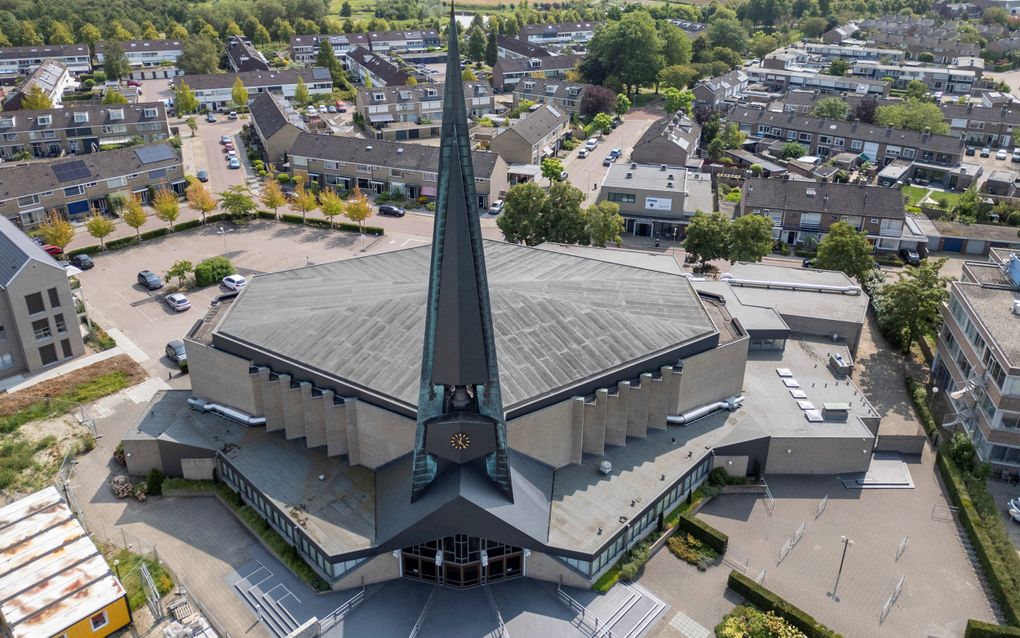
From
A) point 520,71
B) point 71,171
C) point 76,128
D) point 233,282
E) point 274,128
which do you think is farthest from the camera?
point 520,71

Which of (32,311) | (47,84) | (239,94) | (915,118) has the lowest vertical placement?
(32,311)

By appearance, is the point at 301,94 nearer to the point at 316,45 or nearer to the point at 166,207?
the point at 316,45

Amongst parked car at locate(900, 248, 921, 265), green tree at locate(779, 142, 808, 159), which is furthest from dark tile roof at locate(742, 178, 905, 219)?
green tree at locate(779, 142, 808, 159)

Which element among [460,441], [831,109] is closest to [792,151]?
[831,109]

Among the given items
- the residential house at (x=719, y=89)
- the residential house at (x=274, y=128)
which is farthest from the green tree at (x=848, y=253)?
the residential house at (x=719, y=89)

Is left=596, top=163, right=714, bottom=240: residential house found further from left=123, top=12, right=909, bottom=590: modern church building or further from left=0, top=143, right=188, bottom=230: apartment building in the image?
left=0, top=143, right=188, bottom=230: apartment building

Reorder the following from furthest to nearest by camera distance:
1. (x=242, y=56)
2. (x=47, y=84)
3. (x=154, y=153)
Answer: (x=242, y=56) → (x=47, y=84) → (x=154, y=153)

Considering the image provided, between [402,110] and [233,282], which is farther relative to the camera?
[402,110]
